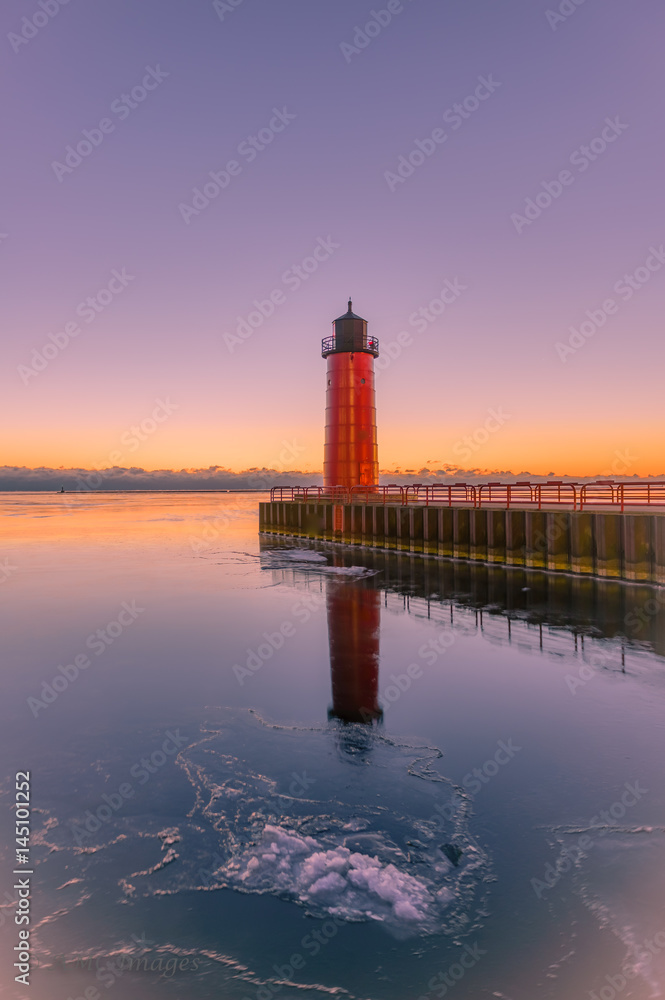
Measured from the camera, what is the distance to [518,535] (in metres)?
20.8

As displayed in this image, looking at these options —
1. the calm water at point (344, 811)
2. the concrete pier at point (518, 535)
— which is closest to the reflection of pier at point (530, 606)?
the calm water at point (344, 811)

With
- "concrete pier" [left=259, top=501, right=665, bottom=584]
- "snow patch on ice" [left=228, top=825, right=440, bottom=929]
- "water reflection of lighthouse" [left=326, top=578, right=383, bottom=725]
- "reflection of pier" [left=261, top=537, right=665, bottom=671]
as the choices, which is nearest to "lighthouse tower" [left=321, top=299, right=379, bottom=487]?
"concrete pier" [left=259, top=501, right=665, bottom=584]

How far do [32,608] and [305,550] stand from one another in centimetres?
1643

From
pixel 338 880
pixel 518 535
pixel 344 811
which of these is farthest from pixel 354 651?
pixel 518 535

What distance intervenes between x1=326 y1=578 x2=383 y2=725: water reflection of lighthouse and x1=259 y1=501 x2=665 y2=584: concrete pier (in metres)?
6.38

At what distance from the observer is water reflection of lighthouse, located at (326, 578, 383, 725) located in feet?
26.0

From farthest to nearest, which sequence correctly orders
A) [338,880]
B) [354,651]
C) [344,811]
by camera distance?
[354,651] → [344,811] → [338,880]

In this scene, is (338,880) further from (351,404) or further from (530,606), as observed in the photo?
(351,404)

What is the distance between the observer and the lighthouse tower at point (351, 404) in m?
32.4

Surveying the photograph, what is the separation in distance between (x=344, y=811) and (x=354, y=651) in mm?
5854

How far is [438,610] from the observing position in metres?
14.5

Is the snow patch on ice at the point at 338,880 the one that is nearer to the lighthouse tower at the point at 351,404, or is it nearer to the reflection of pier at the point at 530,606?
the reflection of pier at the point at 530,606

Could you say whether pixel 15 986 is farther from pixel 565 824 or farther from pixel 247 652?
pixel 247 652

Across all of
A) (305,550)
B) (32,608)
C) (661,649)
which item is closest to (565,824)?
(661,649)
